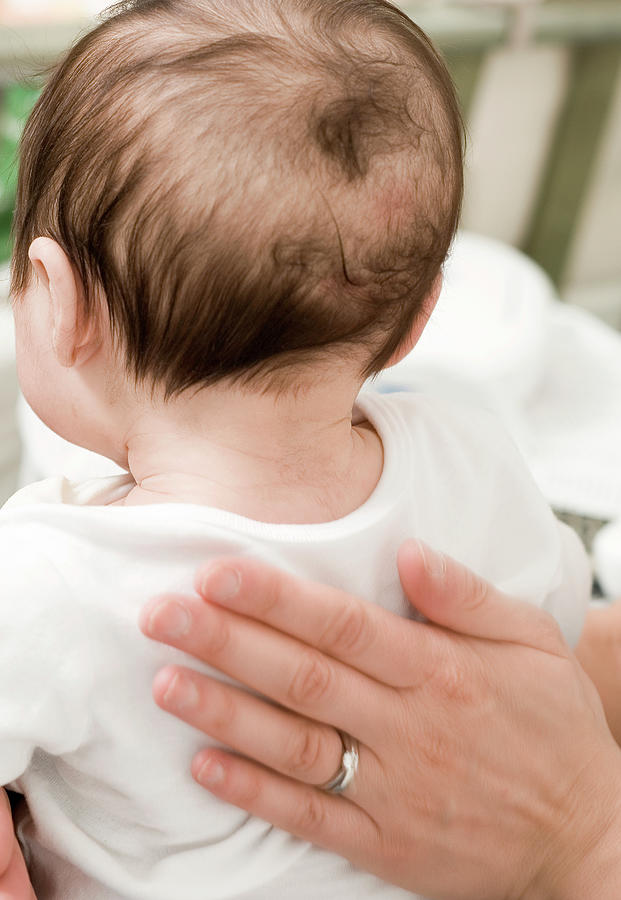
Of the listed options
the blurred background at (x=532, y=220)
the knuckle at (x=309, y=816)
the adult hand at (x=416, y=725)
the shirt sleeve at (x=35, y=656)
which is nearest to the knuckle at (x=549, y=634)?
the adult hand at (x=416, y=725)

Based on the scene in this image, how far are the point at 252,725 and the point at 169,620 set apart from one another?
99 mm

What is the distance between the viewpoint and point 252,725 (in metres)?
0.63

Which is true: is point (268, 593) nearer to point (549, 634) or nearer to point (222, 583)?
point (222, 583)

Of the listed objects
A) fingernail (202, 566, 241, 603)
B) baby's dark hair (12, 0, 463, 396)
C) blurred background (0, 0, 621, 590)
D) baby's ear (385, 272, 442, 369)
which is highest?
baby's dark hair (12, 0, 463, 396)

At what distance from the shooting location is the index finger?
60cm

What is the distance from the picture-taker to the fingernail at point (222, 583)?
59 centimetres

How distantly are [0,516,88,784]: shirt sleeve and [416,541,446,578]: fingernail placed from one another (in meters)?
0.23

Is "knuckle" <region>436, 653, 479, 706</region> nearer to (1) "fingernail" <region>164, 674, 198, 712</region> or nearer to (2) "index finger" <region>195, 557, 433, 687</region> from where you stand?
(2) "index finger" <region>195, 557, 433, 687</region>

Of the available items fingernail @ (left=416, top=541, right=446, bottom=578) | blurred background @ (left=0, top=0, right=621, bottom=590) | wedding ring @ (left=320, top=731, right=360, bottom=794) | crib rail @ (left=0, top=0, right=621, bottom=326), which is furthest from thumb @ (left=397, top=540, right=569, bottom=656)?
crib rail @ (left=0, top=0, right=621, bottom=326)

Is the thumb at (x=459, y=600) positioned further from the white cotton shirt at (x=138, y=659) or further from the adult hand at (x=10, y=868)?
the adult hand at (x=10, y=868)

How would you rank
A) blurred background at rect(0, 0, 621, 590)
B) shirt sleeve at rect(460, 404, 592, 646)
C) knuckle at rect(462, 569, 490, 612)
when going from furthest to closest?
blurred background at rect(0, 0, 621, 590)
shirt sleeve at rect(460, 404, 592, 646)
knuckle at rect(462, 569, 490, 612)

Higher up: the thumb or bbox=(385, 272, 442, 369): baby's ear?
bbox=(385, 272, 442, 369): baby's ear

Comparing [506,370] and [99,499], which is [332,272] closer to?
[99,499]

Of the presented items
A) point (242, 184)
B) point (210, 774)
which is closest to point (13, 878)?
point (210, 774)
